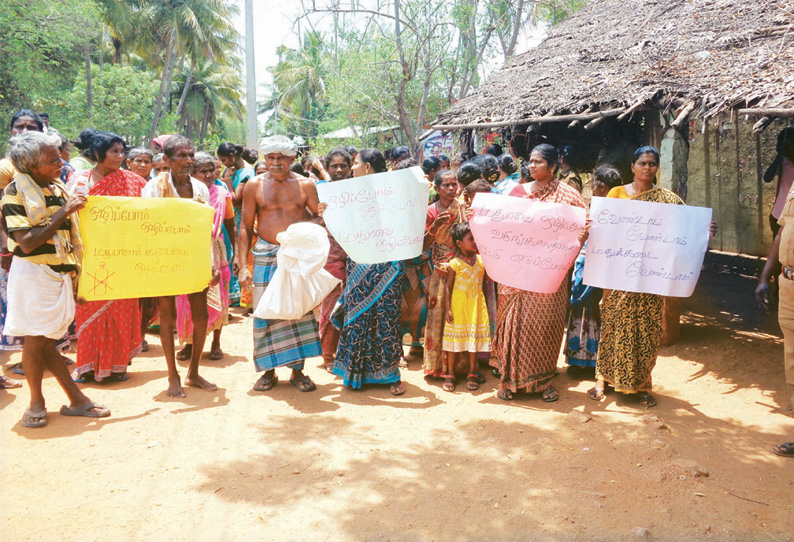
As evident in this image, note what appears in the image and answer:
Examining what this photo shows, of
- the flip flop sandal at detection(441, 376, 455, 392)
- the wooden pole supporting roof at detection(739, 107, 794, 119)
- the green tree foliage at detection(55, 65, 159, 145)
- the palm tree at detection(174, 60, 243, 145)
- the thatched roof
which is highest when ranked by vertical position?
the palm tree at detection(174, 60, 243, 145)

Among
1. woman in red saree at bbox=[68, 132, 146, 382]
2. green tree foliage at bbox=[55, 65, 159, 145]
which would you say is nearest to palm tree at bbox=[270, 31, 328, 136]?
green tree foliage at bbox=[55, 65, 159, 145]

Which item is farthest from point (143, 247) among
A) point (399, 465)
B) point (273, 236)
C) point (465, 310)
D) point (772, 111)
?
point (772, 111)

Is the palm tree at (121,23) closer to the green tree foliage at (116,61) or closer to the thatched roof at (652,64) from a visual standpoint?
the green tree foliage at (116,61)

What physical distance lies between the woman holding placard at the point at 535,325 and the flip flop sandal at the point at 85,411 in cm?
279

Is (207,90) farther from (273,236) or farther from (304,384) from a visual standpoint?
(304,384)

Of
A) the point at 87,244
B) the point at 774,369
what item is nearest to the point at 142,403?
the point at 87,244

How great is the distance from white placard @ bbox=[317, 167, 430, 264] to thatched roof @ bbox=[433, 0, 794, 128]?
305 cm

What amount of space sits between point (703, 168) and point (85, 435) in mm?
9859

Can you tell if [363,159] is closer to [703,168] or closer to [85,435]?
[85,435]

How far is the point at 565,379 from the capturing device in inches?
206

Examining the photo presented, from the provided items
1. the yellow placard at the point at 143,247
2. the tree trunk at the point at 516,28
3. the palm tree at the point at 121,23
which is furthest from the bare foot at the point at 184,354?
the palm tree at the point at 121,23

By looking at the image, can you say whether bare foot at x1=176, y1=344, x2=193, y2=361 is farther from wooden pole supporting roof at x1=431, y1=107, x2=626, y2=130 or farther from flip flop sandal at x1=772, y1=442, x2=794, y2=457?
wooden pole supporting roof at x1=431, y1=107, x2=626, y2=130

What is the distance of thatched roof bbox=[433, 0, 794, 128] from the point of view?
582cm

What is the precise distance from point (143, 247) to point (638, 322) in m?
3.52
